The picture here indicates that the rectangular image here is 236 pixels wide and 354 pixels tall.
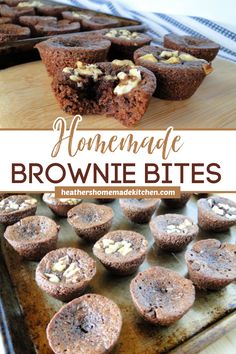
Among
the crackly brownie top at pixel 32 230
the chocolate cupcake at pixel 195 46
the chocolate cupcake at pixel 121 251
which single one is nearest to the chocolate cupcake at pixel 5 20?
the chocolate cupcake at pixel 195 46

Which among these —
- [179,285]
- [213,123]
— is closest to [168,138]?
[213,123]

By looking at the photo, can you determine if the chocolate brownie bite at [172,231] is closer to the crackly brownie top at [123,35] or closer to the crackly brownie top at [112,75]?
the crackly brownie top at [112,75]

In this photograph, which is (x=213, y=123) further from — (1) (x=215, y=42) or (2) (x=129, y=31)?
(2) (x=129, y=31)

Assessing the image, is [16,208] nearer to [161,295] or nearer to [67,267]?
[67,267]

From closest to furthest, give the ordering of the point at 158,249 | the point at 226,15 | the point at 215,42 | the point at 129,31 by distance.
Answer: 1. the point at 158,249
2. the point at 226,15
3. the point at 215,42
4. the point at 129,31

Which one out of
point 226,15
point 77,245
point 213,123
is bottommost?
point 77,245
